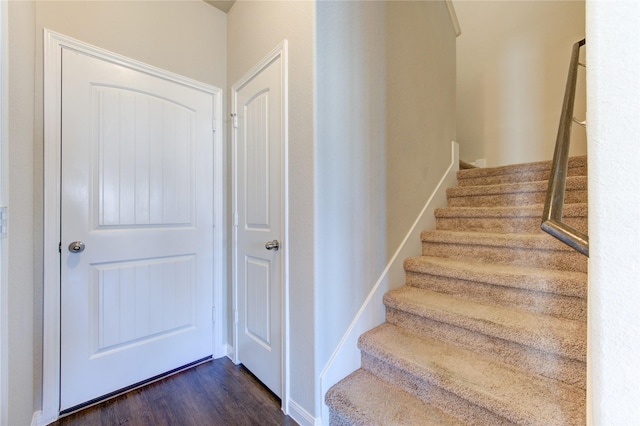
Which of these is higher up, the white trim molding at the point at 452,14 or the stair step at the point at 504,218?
the white trim molding at the point at 452,14

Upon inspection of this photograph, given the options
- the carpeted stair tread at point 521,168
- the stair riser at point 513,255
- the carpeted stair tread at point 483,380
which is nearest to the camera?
the carpeted stair tread at point 483,380

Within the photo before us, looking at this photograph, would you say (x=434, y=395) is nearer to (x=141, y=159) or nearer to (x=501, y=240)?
(x=501, y=240)

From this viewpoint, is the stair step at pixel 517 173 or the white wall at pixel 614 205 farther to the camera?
the stair step at pixel 517 173

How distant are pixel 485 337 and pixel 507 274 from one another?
14.5 inches

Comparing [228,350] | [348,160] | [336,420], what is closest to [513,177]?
[348,160]

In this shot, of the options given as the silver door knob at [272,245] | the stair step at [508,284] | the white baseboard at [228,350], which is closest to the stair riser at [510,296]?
the stair step at [508,284]

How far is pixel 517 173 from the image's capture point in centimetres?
226

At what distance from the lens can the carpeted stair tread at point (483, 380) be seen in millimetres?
966

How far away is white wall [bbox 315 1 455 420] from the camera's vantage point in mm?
1378

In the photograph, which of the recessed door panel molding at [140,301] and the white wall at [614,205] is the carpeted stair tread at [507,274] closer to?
the white wall at [614,205]

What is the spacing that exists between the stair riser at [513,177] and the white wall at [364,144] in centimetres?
57

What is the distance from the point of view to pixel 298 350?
1.43m

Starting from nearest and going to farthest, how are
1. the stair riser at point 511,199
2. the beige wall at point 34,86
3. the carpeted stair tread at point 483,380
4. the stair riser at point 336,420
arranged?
the carpeted stair tread at point 483,380
the beige wall at point 34,86
the stair riser at point 336,420
the stair riser at point 511,199

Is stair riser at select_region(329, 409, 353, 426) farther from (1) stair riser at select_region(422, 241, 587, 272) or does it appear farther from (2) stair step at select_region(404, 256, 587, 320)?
(1) stair riser at select_region(422, 241, 587, 272)
